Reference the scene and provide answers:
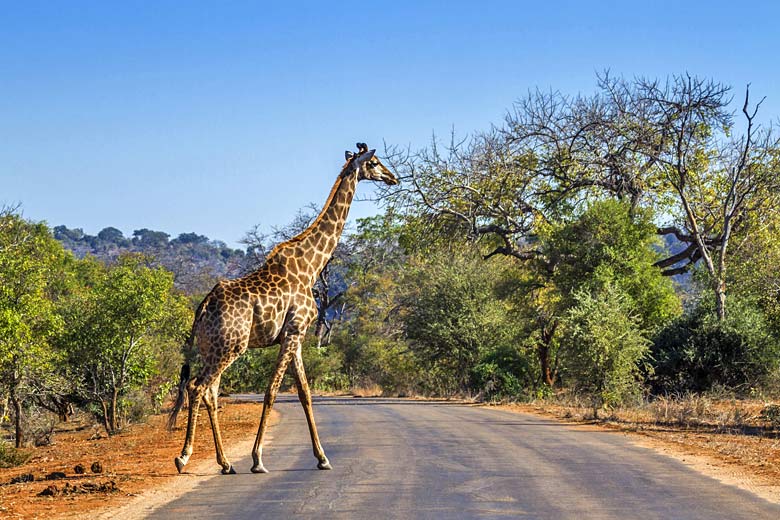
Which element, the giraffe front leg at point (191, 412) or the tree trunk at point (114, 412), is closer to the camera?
the giraffe front leg at point (191, 412)

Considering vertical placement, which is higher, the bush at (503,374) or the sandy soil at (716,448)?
the bush at (503,374)

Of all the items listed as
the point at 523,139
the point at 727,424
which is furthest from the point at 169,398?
the point at 727,424

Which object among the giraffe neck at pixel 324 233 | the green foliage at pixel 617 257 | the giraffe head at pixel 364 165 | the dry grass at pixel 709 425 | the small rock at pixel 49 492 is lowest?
the small rock at pixel 49 492

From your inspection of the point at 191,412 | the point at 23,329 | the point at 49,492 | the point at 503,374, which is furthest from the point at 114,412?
the point at 503,374

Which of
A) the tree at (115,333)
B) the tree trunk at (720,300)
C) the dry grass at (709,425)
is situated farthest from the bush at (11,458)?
the tree trunk at (720,300)

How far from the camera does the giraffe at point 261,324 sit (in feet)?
42.0

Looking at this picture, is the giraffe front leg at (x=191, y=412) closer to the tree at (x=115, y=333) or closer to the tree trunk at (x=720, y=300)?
the tree at (x=115, y=333)

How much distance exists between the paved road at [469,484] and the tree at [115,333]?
26.8 feet

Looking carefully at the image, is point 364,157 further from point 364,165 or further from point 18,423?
point 18,423

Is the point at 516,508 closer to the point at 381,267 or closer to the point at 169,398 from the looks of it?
the point at 169,398

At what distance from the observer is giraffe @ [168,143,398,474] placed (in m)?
12.8

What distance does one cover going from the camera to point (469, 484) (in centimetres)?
1147

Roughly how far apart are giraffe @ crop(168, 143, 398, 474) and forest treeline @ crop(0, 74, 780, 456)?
8.58 metres

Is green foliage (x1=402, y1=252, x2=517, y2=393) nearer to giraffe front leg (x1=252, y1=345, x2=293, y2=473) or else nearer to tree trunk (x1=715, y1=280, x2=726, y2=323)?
tree trunk (x1=715, y1=280, x2=726, y2=323)
